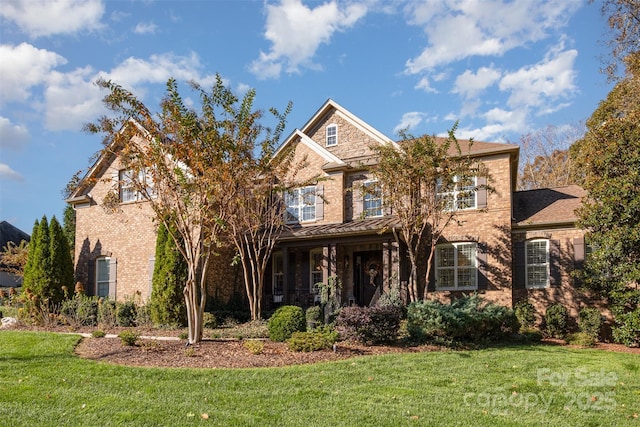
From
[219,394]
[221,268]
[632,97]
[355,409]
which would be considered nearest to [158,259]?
[221,268]

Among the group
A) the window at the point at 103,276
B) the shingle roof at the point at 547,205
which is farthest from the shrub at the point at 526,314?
the window at the point at 103,276

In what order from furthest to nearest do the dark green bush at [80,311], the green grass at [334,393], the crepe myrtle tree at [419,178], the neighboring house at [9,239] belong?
the neighboring house at [9,239], the dark green bush at [80,311], the crepe myrtle tree at [419,178], the green grass at [334,393]

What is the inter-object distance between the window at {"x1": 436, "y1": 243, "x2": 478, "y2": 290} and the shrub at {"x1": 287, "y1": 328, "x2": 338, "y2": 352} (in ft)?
21.9

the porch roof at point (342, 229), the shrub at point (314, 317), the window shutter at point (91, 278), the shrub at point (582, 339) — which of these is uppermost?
the porch roof at point (342, 229)

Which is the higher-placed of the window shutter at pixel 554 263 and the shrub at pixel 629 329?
the window shutter at pixel 554 263

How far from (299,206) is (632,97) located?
1192 cm

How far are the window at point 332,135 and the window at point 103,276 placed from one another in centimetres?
944

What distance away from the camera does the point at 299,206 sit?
20.1 m

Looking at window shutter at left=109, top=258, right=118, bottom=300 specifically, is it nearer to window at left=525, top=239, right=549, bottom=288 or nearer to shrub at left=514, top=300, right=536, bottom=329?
shrub at left=514, top=300, right=536, bottom=329

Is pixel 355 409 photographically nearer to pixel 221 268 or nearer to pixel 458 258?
pixel 458 258

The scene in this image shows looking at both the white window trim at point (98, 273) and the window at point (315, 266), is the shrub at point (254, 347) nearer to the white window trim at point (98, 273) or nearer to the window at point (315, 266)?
the window at point (315, 266)

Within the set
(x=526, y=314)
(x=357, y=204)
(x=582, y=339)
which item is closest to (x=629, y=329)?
(x=582, y=339)

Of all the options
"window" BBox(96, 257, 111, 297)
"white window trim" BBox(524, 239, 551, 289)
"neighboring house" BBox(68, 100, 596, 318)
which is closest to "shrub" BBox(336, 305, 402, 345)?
"neighboring house" BBox(68, 100, 596, 318)

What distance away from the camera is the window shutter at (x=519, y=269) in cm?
1683
